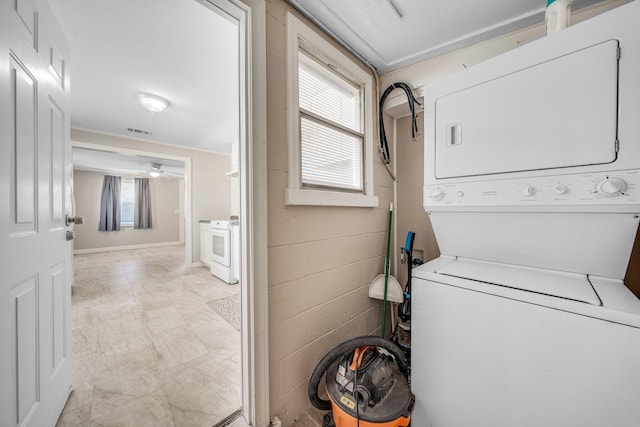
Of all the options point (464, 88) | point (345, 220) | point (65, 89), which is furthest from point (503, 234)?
point (65, 89)

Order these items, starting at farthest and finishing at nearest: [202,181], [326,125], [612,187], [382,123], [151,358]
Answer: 1. [202,181]
2. [382,123]
3. [151,358]
4. [326,125]
5. [612,187]

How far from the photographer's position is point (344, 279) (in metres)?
1.69

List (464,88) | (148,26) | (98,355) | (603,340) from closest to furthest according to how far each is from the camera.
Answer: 1. (603,340)
2. (464,88)
3. (148,26)
4. (98,355)

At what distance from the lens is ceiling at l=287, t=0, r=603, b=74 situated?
134 centimetres

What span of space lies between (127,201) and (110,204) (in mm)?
527

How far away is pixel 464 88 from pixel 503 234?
30.2 inches

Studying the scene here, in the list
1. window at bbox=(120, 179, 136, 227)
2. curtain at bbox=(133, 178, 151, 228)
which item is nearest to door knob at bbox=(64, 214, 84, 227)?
curtain at bbox=(133, 178, 151, 228)

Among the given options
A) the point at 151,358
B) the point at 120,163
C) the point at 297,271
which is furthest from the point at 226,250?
the point at 120,163

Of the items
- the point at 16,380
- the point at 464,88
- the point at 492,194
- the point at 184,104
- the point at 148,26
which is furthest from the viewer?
the point at 184,104

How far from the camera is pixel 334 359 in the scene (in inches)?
49.8

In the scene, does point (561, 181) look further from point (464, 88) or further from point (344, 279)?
point (344, 279)

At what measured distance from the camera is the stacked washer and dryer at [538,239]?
2.60 ft

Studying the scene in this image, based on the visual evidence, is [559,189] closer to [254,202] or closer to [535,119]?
[535,119]

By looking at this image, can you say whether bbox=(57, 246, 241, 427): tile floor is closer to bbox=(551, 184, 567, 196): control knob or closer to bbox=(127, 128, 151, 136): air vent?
bbox=(551, 184, 567, 196): control knob
